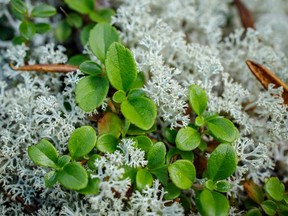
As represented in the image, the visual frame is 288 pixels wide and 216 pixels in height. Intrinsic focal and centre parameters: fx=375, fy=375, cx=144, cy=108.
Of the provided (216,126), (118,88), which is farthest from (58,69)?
(216,126)

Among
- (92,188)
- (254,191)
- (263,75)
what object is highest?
(263,75)

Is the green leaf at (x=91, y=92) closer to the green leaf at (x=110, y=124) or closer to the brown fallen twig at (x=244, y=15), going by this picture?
the green leaf at (x=110, y=124)

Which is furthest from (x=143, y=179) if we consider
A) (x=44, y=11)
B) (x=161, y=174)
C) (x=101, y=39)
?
(x=44, y=11)

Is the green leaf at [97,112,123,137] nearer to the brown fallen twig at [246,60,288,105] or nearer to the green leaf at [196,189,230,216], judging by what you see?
the green leaf at [196,189,230,216]

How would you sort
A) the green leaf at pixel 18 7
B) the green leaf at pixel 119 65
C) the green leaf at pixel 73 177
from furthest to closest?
the green leaf at pixel 18 7 < the green leaf at pixel 119 65 < the green leaf at pixel 73 177

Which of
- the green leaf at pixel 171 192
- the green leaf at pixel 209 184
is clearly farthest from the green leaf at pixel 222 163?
the green leaf at pixel 171 192

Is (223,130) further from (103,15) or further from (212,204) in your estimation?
(103,15)

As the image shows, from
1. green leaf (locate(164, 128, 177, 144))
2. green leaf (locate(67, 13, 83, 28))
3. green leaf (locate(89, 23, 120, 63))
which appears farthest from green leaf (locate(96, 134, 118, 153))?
green leaf (locate(67, 13, 83, 28))
